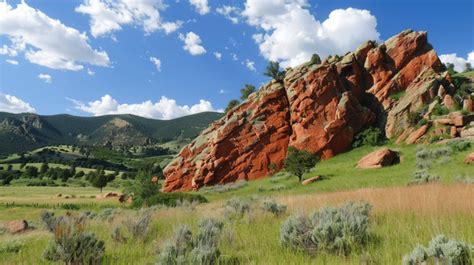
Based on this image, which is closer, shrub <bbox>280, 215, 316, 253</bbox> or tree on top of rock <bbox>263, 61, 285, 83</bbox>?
shrub <bbox>280, 215, 316, 253</bbox>

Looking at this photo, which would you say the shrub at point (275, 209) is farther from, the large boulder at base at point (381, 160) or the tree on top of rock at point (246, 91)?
the tree on top of rock at point (246, 91)

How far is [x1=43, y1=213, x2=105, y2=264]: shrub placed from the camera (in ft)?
19.1

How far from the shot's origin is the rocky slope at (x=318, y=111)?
59.0 meters

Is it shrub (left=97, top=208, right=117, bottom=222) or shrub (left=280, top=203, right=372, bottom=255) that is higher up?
shrub (left=280, top=203, right=372, bottom=255)

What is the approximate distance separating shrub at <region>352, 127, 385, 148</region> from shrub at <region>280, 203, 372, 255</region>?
54.6 metres

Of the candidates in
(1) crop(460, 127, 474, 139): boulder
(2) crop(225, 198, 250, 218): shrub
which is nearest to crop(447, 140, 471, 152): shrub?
(1) crop(460, 127, 474, 139): boulder

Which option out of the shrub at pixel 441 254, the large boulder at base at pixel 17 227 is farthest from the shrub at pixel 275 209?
the large boulder at base at pixel 17 227

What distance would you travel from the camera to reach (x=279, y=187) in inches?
1650

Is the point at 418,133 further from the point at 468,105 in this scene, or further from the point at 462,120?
the point at 468,105

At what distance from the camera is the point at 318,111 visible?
2403 inches

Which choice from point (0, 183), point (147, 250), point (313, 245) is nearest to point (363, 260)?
point (313, 245)

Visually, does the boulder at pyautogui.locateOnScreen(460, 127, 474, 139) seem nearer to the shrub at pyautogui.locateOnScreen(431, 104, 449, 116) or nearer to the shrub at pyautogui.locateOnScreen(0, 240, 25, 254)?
the shrub at pyautogui.locateOnScreen(431, 104, 449, 116)

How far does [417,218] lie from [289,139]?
55644mm

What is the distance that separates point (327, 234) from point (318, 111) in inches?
2259
